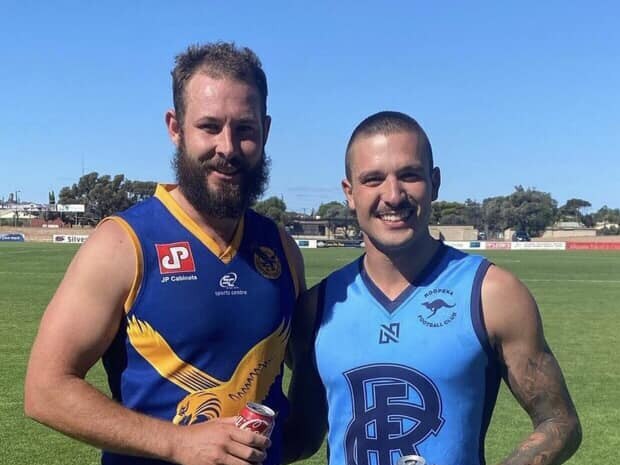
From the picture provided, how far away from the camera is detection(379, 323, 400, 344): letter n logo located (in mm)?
2707

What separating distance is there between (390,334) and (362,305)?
0.18 metres

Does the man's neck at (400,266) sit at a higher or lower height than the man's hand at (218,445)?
higher

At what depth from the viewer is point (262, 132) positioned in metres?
2.87

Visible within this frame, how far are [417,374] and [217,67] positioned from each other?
137 cm

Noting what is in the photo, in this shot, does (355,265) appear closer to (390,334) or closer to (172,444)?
(390,334)

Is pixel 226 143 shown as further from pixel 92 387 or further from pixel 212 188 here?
pixel 92 387

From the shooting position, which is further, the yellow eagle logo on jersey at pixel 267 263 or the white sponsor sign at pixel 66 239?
the white sponsor sign at pixel 66 239

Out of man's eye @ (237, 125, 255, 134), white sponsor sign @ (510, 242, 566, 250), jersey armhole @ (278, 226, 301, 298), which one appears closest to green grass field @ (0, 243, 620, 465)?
jersey armhole @ (278, 226, 301, 298)

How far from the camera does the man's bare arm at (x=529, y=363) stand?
2.63m

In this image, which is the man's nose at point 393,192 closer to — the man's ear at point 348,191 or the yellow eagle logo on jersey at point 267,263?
the man's ear at point 348,191

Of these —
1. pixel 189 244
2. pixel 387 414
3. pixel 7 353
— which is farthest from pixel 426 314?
pixel 7 353

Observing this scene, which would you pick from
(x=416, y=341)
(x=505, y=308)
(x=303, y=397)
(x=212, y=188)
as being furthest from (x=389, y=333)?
(x=212, y=188)

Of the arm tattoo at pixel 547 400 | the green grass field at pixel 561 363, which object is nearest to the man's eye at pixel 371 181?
the arm tattoo at pixel 547 400

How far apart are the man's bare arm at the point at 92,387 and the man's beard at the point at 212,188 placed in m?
0.35
